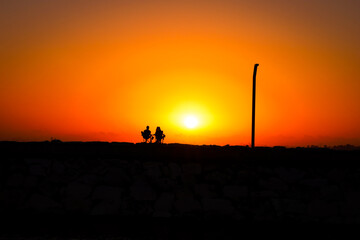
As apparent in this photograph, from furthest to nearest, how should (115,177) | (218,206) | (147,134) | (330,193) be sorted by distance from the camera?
(147,134), (330,193), (115,177), (218,206)

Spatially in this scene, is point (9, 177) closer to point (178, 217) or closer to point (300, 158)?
point (178, 217)

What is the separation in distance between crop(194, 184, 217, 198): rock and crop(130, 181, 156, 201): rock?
966 mm

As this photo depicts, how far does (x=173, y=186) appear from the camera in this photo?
10.1 metres

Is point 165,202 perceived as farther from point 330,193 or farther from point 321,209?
point 330,193

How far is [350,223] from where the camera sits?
10.2 metres

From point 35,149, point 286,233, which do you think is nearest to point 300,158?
point 286,233

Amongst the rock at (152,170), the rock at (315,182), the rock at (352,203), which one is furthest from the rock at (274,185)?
the rock at (152,170)

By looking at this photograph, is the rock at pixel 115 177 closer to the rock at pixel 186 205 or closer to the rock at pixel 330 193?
the rock at pixel 186 205

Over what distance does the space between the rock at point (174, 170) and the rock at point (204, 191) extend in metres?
0.48

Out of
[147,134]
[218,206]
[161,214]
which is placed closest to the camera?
[161,214]

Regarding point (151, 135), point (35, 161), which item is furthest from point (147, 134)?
point (35, 161)

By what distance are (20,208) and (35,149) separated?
1347 mm

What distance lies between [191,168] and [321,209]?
10.2 ft

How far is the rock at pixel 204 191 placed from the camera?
1008cm
